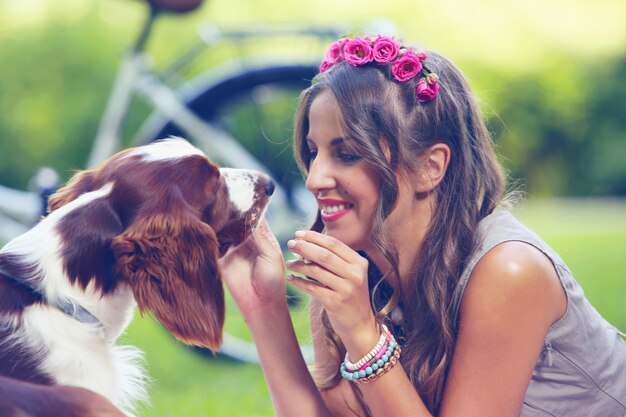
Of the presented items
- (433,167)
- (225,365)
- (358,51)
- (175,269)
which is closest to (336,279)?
(175,269)

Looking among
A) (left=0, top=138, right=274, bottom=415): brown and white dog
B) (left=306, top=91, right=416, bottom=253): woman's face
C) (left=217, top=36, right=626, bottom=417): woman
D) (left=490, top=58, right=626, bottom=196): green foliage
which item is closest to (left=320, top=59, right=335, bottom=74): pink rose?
(left=217, top=36, right=626, bottom=417): woman

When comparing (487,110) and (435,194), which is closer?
(435,194)

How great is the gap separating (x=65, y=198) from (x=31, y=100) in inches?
413

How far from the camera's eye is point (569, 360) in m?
2.47

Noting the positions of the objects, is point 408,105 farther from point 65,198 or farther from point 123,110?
point 123,110

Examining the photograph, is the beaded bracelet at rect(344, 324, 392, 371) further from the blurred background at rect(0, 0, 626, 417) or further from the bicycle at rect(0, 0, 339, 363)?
the bicycle at rect(0, 0, 339, 363)

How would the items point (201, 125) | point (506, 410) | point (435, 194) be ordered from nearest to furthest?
point (506, 410), point (435, 194), point (201, 125)

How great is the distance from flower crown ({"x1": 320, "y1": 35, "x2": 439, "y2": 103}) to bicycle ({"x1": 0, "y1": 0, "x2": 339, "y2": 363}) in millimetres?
1787

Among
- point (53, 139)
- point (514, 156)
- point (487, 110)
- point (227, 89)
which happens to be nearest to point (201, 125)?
point (227, 89)

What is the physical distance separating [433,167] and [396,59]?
13.2 inches

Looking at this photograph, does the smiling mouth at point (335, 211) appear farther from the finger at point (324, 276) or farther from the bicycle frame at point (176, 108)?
the bicycle frame at point (176, 108)

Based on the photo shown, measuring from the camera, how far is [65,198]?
7.68ft

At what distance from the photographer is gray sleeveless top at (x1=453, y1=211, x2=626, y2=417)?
2426 millimetres

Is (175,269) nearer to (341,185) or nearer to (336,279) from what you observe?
(336,279)
